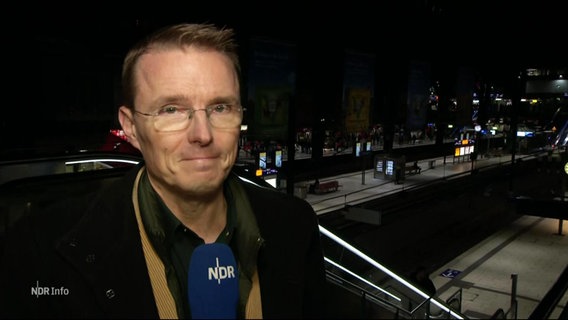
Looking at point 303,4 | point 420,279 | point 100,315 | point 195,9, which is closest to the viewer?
point 100,315

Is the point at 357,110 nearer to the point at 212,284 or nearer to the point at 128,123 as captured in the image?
the point at 128,123

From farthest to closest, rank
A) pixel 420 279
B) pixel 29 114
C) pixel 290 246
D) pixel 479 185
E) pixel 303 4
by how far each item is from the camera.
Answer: pixel 479 185
pixel 303 4
pixel 29 114
pixel 420 279
pixel 290 246

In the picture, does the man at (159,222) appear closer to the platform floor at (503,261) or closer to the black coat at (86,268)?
the black coat at (86,268)

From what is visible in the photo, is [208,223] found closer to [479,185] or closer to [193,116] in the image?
[193,116]

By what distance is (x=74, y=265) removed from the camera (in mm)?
1361

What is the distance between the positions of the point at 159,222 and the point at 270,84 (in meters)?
12.3

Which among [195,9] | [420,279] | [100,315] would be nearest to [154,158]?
[100,315]

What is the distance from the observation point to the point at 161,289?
1412 mm

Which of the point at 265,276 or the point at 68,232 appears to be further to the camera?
the point at 265,276

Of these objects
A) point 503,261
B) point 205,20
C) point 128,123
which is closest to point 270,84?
point 205,20

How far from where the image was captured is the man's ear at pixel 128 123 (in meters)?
1.49

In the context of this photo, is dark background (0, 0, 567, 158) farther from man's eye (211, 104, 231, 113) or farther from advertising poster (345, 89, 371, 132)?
man's eye (211, 104, 231, 113)

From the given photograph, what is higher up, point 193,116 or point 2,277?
point 193,116

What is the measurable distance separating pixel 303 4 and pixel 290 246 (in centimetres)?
2007
